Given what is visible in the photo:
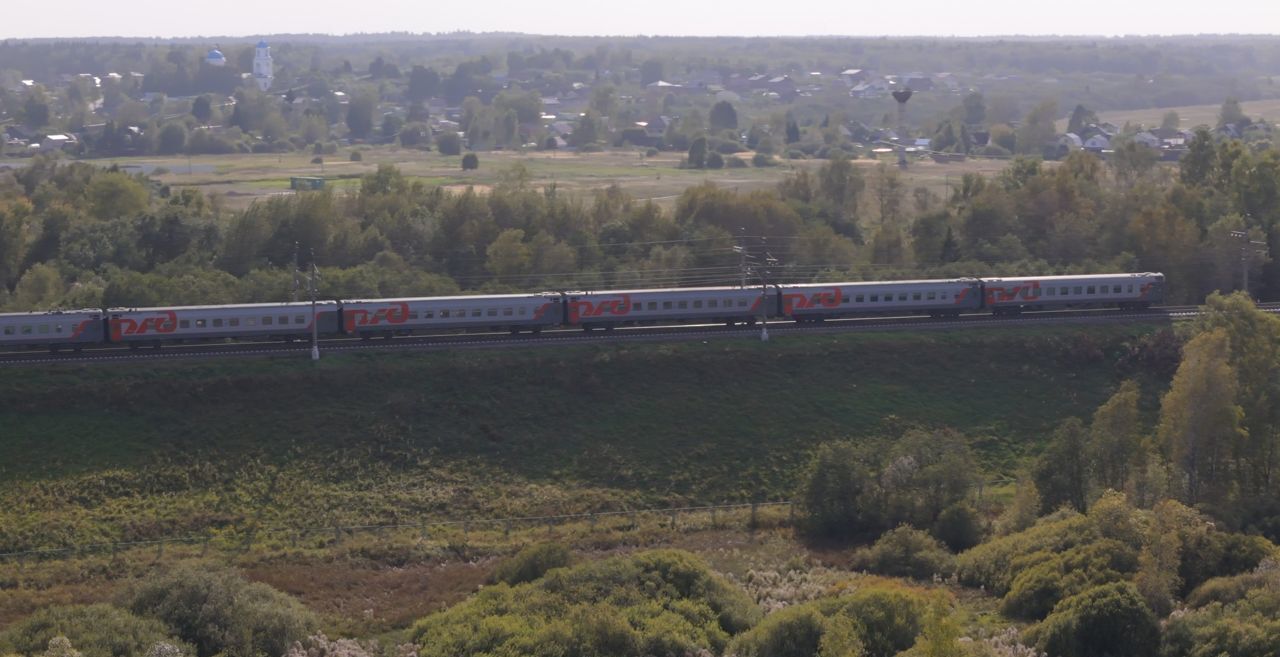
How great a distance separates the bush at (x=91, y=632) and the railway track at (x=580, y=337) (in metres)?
19.3

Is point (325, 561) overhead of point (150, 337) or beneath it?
beneath

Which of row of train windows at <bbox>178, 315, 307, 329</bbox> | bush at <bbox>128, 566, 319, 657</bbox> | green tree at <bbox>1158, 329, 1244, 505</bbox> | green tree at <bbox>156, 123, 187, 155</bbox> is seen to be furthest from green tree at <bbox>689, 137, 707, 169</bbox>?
bush at <bbox>128, 566, 319, 657</bbox>

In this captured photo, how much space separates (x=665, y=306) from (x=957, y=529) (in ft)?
59.4

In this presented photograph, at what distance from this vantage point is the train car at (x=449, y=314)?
54.6m

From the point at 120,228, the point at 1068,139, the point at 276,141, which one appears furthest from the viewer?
the point at 276,141

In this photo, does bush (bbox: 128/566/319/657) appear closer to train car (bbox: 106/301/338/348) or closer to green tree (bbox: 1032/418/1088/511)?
train car (bbox: 106/301/338/348)

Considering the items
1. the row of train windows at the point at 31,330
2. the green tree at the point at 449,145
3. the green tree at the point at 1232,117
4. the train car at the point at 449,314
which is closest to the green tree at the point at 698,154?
the green tree at the point at 449,145

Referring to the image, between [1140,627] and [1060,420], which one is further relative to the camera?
[1060,420]

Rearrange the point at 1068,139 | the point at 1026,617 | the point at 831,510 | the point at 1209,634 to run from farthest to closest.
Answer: the point at 1068,139 → the point at 831,510 → the point at 1026,617 → the point at 1209,634

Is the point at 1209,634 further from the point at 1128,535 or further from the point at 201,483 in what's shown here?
the point at 201,483

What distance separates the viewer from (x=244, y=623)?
33562mm

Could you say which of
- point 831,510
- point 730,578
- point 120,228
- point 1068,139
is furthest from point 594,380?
point 1068,139

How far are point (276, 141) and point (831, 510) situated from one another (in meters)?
138

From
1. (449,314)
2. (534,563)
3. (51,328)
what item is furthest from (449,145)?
(534,563)
